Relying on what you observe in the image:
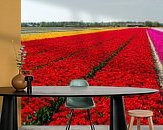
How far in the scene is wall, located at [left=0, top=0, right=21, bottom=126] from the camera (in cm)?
552

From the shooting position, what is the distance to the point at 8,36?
5633 millimetres

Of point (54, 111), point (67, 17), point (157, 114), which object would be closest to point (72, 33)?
point (67, 17)

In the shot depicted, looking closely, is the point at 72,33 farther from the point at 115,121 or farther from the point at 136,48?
the point at 115,121

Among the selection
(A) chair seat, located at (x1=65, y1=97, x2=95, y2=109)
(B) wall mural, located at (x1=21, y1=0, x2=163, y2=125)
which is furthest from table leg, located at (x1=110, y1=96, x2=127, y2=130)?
(B) wall mural, located at (x1=21, y1=0, x2=163, y2=125)

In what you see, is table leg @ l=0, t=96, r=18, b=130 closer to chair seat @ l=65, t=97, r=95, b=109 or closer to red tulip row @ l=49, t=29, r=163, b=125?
chair seat @ l=65, t=97, r=95, b=109

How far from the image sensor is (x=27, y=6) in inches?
241

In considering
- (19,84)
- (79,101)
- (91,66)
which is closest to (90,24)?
(91,66)

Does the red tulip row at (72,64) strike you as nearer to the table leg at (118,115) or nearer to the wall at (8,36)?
the wall at (8,36)

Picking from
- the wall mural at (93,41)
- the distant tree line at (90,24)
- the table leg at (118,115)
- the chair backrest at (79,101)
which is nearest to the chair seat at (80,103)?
the chair backrest at (79,101)

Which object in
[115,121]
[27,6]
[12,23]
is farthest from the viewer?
[27,6]

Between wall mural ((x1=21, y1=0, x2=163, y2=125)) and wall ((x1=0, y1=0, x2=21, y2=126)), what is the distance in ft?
1.01

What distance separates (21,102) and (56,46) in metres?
1.02

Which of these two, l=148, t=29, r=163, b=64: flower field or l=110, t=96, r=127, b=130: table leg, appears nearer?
l=110, t=96, r=127, b=130: table leg

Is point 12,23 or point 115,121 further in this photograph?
point 12,23
